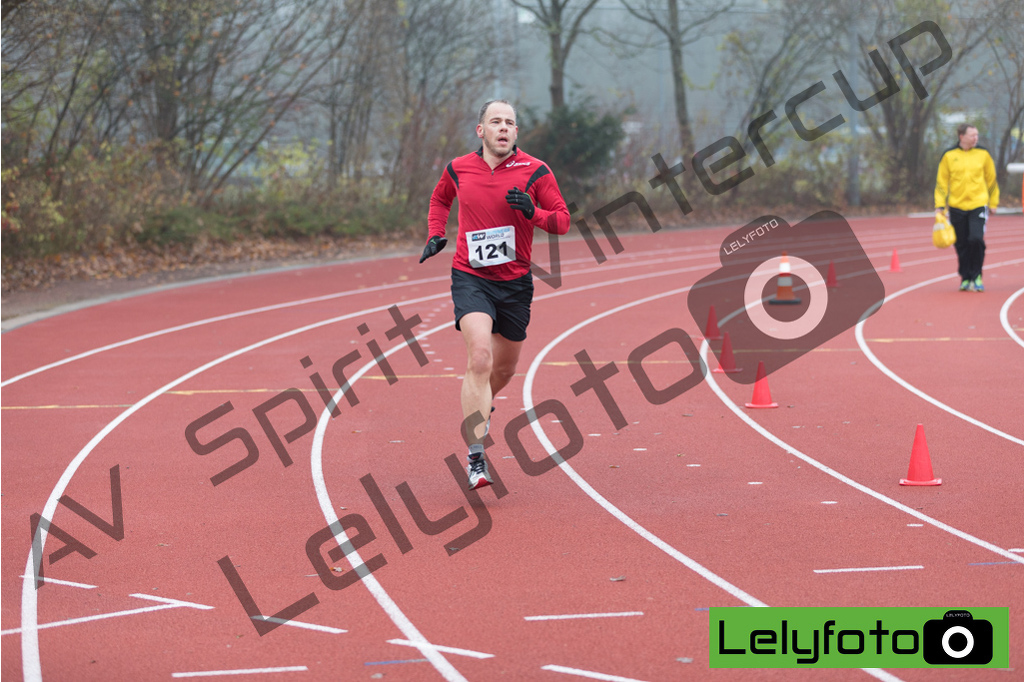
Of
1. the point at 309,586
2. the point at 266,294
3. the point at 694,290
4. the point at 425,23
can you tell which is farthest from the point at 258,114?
the point at 309,586

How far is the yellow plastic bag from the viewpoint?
15.0 m

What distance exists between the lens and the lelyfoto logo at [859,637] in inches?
172

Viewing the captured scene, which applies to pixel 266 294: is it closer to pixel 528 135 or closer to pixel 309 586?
pixel 309 586

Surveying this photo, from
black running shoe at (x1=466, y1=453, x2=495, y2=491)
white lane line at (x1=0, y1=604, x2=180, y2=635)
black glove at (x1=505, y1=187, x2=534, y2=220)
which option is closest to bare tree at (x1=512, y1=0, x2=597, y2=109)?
black glove at (x1=505, y1=187, x2=534, y2=220)

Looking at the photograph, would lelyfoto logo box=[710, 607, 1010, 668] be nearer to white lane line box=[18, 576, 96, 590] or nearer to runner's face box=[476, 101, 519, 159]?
white lane line box=[18, 576, 96, 590]

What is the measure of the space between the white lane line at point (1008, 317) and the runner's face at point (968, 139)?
2.09 metres

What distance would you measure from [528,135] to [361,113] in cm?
506

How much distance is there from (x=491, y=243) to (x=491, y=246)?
18 mm

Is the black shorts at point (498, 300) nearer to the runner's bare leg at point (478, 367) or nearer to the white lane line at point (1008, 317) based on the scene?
the runner's bare leg at point (478, 367)

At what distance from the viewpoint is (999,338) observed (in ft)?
41.3

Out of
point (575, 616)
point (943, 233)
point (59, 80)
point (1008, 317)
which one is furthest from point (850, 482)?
point (59, 80)

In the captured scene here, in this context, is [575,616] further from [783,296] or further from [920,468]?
[783,296]

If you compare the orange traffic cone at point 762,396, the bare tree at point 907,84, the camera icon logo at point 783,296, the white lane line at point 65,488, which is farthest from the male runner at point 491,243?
the bare tree at point 907,84

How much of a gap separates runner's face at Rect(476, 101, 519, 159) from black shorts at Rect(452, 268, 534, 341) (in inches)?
29.3
